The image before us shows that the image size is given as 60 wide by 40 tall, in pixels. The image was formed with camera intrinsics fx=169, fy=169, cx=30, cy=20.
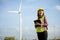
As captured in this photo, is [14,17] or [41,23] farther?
[14,17]

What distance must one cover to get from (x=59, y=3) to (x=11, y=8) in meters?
0.63

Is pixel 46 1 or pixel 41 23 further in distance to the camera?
pixel 46 1

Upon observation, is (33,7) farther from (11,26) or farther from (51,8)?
(11,26)

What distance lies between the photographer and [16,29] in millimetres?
2164

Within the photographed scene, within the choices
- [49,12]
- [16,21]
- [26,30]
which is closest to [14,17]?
[16,21]

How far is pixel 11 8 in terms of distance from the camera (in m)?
2.20

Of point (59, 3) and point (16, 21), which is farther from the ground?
point (59, 3)

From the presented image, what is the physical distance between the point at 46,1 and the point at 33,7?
0.61 feet

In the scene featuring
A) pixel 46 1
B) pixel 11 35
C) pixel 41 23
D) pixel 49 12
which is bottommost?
pixel 11 35

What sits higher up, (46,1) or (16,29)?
(46,1)

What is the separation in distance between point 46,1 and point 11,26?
56 cm

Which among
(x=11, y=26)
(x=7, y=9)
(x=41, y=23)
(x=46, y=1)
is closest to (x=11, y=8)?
(x=7, y=9)

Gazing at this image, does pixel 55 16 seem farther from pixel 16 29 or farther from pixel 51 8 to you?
pixel 16 29

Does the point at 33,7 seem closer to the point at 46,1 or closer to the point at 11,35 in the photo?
the point at 46,1
